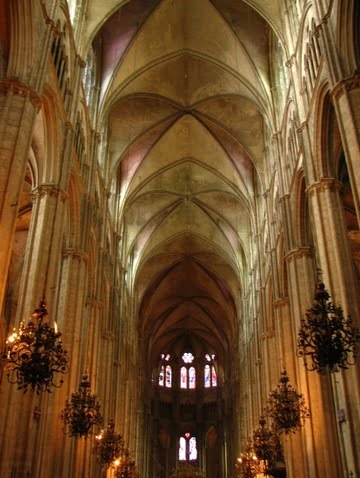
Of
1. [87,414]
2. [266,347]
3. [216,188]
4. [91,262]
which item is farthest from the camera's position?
[216,188]

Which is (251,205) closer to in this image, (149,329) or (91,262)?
(91,262)

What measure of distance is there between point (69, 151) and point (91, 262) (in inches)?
280

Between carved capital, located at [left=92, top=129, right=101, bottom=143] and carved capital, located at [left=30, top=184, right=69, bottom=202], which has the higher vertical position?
carved capital, located at [left=92, top=129, right=101, bottom=143]

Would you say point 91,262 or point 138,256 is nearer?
point 91,262

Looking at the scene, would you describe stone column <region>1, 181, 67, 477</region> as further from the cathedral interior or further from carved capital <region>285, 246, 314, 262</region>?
carved capital <region>285, 246, 314, 262</region>

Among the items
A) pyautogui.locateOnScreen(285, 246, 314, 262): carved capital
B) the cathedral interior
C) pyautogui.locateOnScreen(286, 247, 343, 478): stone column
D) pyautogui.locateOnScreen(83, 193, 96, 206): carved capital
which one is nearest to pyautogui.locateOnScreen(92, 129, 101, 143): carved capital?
the cathedral interior

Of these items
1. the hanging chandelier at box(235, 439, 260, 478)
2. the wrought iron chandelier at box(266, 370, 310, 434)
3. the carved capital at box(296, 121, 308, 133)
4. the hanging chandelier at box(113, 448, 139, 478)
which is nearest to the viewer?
the wrought iron chandelier at box(266, 370, 310, 434)

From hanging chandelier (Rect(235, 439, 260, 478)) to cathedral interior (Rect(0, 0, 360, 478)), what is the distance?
154 millimetres

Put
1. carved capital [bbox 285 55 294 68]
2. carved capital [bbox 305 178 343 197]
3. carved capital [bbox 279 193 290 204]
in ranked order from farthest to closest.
A: carved capital [bbox 279 193 290 204]
carved capital [bbox 285 55 294 68]
carved capital [bbox 305 178 343 197]

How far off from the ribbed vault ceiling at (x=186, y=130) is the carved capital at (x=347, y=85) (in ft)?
30.1

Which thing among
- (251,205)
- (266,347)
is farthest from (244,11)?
(266,347)

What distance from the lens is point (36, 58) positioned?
13719 millimetres

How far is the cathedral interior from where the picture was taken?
12117 millimetres

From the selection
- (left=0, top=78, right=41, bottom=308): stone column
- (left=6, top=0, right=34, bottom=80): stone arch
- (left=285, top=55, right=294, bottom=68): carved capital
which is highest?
(left=285, top=55, right=294, bottom=68): carved capital
